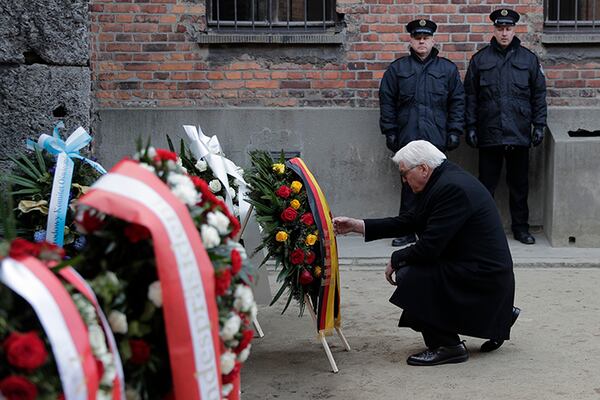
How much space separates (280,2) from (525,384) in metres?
5.33

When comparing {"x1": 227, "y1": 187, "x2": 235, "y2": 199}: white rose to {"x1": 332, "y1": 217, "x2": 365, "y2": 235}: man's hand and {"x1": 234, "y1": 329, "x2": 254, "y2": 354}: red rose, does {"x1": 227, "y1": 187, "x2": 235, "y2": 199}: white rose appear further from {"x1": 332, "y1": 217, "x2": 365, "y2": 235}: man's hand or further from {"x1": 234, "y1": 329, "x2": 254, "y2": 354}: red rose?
{"x1": 234, "y1": 329, "x2": 254, "y2": 354}: red rose

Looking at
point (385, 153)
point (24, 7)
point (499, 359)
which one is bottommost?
point (499, 359)

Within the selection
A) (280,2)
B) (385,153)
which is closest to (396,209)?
(385,153)

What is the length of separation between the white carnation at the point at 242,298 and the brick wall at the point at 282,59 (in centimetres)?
641

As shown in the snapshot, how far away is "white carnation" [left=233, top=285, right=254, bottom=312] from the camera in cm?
366

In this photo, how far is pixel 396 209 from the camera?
10.0 m

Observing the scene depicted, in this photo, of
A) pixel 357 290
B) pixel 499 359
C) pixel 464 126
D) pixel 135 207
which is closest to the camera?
pixel 135 207

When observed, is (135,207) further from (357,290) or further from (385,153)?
(385,153)

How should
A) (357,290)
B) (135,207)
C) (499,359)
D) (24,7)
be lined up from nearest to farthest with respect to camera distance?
(135,207), (24,7), (499,359), (357,290)

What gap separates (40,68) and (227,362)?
2687mm

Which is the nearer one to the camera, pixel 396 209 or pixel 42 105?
pixel 42 105

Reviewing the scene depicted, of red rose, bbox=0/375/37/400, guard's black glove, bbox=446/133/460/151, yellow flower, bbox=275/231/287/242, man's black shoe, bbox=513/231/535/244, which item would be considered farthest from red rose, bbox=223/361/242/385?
man's black shoe, bbox=513/231/535/244

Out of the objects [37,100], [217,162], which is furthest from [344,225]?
[37,100]

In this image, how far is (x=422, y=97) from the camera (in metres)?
9.44
